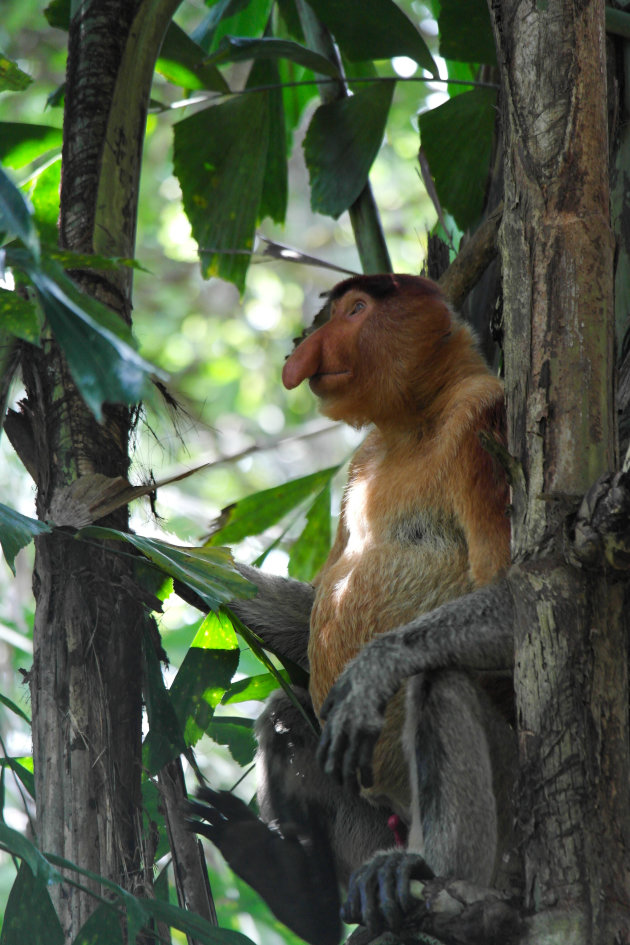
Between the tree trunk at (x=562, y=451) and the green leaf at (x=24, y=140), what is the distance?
1440 mm

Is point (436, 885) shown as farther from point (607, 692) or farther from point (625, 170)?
point (625, 170)

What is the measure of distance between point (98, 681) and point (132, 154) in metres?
1.24

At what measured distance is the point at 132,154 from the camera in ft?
8.00

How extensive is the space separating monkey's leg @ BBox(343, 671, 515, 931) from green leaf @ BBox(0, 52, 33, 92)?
1573 mm

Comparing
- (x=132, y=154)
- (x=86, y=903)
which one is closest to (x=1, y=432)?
(x=132, y=154)

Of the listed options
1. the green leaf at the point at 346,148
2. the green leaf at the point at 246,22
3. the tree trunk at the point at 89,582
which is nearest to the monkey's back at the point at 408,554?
the tree trunk at the point at 89,582

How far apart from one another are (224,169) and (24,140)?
1.88 ft

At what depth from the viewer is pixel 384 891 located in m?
1.84

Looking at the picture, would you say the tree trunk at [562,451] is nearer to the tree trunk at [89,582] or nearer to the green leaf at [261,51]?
the tree trunk at [89,582]

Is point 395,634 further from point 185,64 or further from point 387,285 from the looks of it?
point 185,64

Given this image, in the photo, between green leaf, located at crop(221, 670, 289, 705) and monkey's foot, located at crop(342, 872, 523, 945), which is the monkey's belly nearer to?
green leaf, located at crop(221, 670, 289, 705)

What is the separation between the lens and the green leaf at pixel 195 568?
6.53 feet

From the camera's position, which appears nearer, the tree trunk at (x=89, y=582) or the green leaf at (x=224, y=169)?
the tree trunk at (x=89, y=582)

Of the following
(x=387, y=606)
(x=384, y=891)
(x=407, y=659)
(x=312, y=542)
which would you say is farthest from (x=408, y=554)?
(x=312, y=542)
